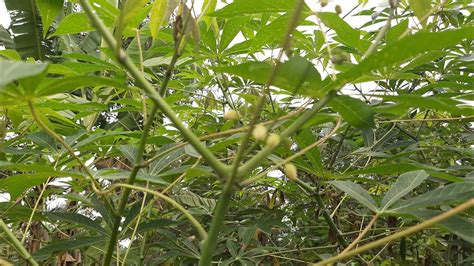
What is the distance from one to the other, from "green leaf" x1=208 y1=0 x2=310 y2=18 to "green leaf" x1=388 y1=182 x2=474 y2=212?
268mm

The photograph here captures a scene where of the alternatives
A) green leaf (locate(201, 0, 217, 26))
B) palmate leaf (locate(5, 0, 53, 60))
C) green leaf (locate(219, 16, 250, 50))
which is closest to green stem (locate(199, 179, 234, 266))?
green leaf (locate(201, 0, 217, 26))

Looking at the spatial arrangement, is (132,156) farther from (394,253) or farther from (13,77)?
(394,253)

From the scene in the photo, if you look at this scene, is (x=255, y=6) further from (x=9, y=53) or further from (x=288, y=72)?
(x=9, y=53)

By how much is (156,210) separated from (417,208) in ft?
3.50

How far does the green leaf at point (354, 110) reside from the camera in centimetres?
45

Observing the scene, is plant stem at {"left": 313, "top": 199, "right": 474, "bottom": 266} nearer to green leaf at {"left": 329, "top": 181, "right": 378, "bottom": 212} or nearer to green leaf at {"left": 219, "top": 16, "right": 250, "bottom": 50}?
green leaf at {"left": 329, "top": 181, "right": 378, "bottom": 212}

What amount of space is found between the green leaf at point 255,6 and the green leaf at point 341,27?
0.07m

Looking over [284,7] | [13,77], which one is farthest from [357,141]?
[13,77]

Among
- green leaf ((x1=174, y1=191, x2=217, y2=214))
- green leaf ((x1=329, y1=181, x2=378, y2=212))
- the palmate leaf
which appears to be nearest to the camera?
green leaf ((x1=329, y1=181, x2=378, y2=212))

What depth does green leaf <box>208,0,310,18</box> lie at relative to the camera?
1.89 ft

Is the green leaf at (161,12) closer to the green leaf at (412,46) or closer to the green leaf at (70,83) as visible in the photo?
the green leaf at (70,83)

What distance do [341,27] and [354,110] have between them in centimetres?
24

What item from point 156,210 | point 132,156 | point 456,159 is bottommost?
point 156,210

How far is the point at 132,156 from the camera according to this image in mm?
683
